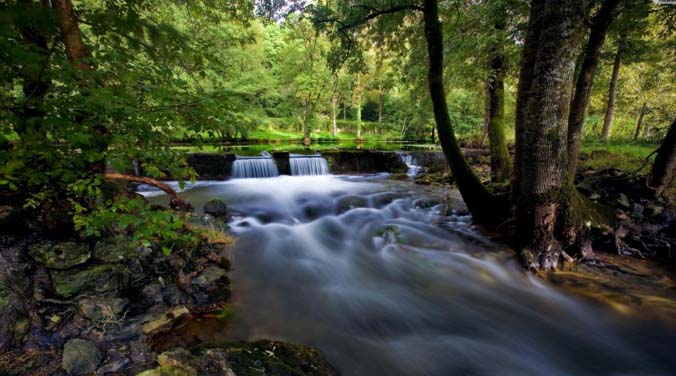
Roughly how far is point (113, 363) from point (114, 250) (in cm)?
139

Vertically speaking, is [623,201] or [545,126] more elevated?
[545,126]

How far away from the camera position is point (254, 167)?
13266mm

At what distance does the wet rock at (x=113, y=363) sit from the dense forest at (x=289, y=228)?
1 cm

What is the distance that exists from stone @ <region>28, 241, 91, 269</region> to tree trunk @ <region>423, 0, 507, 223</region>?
5.40 meters

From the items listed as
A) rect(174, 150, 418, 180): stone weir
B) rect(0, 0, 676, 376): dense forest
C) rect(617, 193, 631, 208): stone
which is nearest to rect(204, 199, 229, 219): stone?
rect(0, 0, 676, 376): dense forest

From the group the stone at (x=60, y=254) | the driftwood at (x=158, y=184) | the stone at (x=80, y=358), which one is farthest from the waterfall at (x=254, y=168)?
the stone at (x=80, y=358)

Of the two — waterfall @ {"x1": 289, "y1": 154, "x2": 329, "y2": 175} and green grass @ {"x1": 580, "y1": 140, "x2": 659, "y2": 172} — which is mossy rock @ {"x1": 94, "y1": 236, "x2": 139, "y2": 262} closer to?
green grass @ {"x1": 580, "y1": 140, "x2": 659, "y2": 172}

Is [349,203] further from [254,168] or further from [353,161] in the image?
Answer: [353,161]

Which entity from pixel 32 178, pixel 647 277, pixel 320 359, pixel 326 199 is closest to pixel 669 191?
pixel 647 277

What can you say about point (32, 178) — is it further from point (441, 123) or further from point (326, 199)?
point (326, 199)

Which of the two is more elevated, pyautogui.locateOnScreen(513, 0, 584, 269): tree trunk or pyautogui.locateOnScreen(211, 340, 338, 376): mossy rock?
pyautogui.locateOnScreen(513, 0, 584, 269): tree trunk

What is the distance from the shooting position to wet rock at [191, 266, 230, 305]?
3.30m

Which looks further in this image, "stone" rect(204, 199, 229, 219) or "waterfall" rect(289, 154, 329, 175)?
"waterfall" rect(289, 154, 329, 175)

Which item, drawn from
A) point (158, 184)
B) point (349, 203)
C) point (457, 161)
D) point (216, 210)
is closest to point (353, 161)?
point (349, 203)
